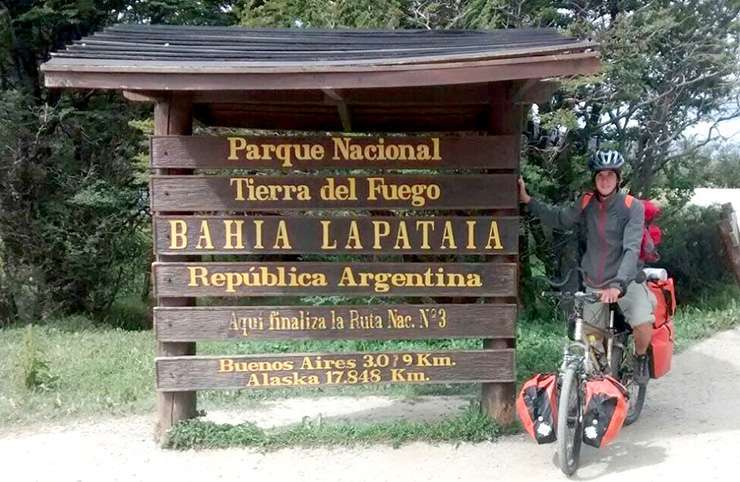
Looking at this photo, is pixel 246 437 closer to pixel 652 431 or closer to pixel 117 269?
pixel 652 431

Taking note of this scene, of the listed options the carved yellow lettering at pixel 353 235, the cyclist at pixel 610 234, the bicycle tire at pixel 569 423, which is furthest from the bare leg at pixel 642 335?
the carved yellow lettering at pixel 353 235

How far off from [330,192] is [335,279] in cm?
63

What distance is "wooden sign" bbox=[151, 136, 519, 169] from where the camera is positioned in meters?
5.49

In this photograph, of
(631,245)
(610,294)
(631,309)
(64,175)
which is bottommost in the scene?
(631,309)

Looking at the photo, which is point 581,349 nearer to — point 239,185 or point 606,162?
→ point 606,162

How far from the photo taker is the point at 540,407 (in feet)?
16.1

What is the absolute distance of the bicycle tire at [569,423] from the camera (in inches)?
185

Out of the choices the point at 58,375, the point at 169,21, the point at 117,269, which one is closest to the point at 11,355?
the point at 58,375

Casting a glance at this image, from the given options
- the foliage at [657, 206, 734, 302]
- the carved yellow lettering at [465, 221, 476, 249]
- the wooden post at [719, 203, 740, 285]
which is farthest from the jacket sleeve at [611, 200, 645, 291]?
the foliage at [657, 206, 734, 302]

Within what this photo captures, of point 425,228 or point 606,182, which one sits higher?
point 606,182

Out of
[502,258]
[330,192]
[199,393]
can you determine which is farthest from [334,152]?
[199,393]

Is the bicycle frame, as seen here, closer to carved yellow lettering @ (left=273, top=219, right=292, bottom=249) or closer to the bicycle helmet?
the bicycle helmet

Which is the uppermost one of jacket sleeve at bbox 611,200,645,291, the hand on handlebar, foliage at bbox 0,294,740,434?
jacket sleeve at bbox 611,200,645,291

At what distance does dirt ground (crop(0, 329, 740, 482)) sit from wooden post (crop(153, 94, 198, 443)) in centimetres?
25
